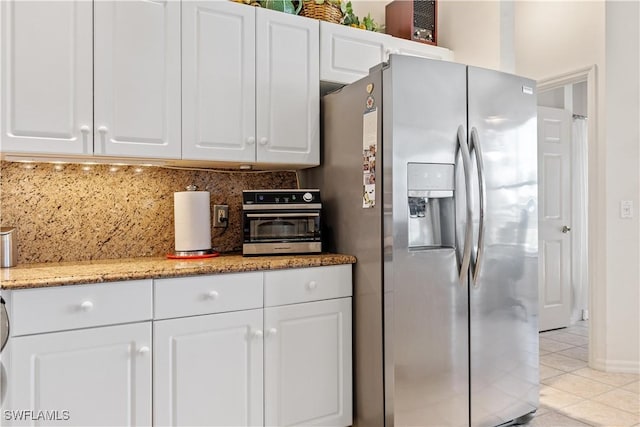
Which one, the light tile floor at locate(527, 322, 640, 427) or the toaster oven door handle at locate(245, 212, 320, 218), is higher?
the toaster oven door handle at locate(245, 212, 320, 218)

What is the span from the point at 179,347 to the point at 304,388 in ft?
2.09

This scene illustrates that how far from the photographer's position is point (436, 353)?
212cm

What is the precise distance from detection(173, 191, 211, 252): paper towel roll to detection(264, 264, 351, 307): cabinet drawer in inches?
19.5

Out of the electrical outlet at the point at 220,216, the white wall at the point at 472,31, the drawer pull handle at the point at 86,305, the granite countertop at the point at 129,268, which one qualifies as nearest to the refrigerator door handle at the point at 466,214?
the granite countertop at the point at 129,268

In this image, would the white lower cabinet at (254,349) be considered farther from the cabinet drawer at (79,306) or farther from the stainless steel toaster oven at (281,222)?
the stainless steel toaster oven at (281,222)

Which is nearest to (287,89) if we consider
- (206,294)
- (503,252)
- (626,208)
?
(206,294)

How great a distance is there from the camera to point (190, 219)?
2326 mm

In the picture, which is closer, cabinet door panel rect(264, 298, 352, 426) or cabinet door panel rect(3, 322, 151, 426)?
cabinet door panel rect(3, 322, 151, 426)

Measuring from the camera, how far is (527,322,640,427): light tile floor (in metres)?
2.45

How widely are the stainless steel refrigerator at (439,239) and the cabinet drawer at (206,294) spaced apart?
0.57 meters

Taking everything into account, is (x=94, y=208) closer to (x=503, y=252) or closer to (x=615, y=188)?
(x=503, y=252)

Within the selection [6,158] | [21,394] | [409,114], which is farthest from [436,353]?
[6,158]

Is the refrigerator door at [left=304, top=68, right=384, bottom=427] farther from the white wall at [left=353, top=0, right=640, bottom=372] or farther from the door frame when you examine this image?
the door frame

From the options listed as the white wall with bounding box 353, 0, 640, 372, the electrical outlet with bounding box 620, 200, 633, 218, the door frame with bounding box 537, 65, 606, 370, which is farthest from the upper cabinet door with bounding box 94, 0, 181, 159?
the electrical outlet with bounding box 620, 200, 633, 218
